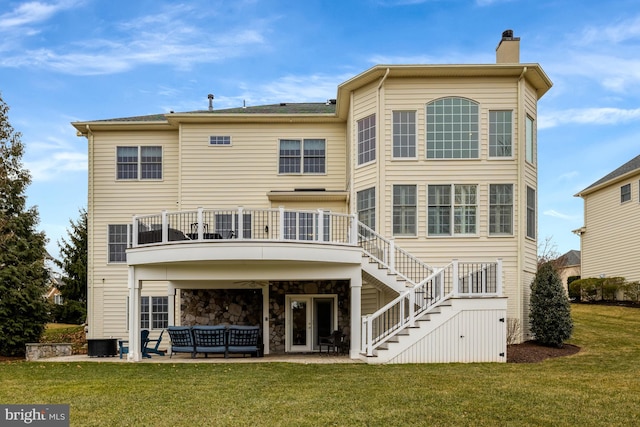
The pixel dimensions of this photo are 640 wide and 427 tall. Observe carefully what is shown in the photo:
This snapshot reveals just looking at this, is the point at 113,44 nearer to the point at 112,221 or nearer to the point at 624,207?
the point at 112,221

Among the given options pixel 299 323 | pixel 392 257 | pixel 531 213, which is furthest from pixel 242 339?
pixel 531 213

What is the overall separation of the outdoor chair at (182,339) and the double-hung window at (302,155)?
7133mm

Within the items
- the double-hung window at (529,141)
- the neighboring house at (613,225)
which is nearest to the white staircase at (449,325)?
the double-hung window at (529,141)

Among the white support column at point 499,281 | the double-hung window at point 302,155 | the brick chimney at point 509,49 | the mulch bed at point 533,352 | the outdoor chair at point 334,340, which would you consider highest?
the brick chimney at point 509,49

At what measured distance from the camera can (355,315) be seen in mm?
16250

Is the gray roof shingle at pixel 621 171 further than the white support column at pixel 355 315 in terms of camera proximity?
Yes

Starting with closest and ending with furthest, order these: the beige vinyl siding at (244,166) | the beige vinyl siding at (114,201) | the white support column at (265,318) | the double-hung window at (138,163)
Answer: the white support column at (265,318), the beige vinyl siding at (244,166), the beige vinyl siding at (114,201), the double-hung window at (138,163)

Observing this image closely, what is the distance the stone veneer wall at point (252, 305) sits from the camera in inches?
779

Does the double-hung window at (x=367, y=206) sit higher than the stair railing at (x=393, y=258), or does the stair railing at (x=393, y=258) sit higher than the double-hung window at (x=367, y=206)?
the double-hung window at (x=367, y=206)

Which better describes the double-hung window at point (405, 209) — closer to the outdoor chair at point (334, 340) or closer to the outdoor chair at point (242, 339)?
the outdoor chair at point (334, 340)

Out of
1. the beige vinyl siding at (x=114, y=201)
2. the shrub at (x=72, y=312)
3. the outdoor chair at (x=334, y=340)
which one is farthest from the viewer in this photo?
the shrub at (x=72, y=312)

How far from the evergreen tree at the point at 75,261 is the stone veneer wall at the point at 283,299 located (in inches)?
793

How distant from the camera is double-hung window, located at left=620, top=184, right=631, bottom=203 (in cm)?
2926

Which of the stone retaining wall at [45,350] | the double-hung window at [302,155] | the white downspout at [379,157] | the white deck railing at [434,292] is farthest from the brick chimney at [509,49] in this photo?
the stone retaining wall at [45,350]
